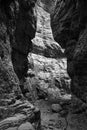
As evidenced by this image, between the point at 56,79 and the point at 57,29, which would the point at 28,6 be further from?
the point at 56,79

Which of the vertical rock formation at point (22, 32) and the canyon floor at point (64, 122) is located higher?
the vertical rock formation at point (22, 32)

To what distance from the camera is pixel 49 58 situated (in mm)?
61156

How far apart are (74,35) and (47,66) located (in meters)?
25.0

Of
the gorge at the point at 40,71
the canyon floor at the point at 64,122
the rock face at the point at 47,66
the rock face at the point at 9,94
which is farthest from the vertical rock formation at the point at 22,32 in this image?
the rock face at the point at 47,66

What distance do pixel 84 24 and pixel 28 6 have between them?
32.2ft

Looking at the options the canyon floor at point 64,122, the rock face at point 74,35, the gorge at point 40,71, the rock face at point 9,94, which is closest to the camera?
the rock face at point 9,94

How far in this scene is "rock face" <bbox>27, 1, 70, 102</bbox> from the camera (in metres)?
47.8

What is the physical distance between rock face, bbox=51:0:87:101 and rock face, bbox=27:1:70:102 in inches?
541

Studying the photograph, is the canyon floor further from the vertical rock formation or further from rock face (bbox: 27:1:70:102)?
rock face (bbox: 27:1:70:102)

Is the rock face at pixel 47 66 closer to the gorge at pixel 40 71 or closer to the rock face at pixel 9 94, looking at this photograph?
the gorge at pixel 40 71

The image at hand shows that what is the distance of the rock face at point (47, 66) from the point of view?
157 ft

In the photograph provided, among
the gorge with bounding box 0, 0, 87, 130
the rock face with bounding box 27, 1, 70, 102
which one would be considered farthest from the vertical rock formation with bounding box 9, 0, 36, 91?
the rock face with bounding box 27, 1, 70, 102

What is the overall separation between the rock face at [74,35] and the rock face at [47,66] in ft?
45.1

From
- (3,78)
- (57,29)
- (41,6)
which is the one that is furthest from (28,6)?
(41,6)
